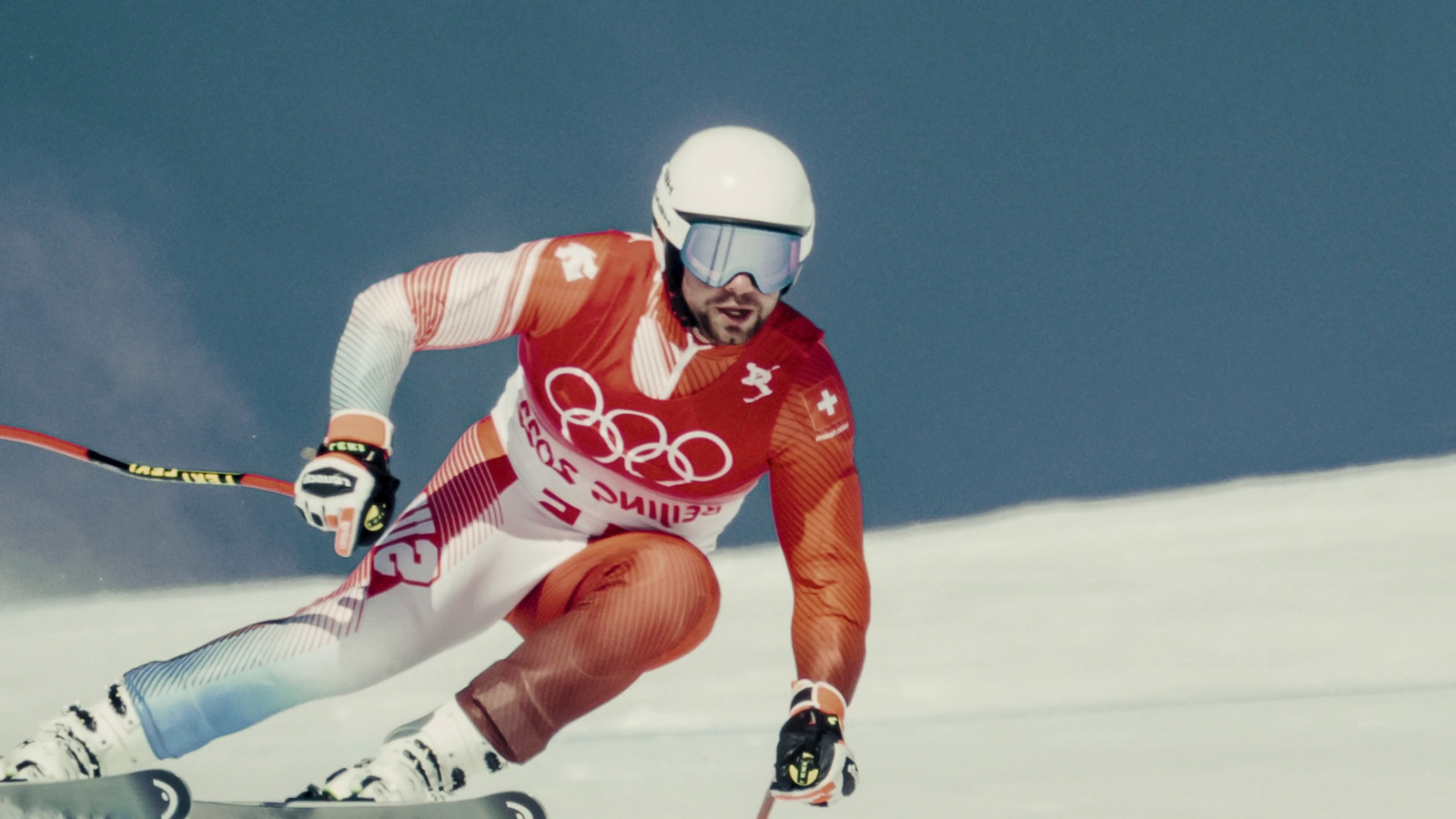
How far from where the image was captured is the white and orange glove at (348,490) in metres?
2.04

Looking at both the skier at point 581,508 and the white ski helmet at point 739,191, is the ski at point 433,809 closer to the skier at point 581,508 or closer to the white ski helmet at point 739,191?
the skier at point 581,508

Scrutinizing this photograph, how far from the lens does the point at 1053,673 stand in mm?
3529

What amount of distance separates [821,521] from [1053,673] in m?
1.49

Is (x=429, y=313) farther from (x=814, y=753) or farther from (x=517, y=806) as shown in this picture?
(x=814, y=753)

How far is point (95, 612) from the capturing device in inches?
181

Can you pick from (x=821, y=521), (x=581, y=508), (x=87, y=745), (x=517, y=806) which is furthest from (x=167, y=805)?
(x=821, y=521)

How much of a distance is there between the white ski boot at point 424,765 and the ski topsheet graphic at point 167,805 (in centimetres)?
4

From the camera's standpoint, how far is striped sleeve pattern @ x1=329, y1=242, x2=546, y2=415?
2.22 meters

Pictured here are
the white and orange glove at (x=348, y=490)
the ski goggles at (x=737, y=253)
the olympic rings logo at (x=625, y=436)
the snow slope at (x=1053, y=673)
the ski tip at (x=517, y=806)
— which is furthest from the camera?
the snow slope at (x=1053, y=673)

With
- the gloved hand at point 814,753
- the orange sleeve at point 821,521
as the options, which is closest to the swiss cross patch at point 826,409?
the orange sleeve at point 821,521

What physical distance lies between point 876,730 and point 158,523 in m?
2.67

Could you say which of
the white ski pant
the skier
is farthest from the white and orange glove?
the white ski pant

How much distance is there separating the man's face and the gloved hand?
0.57 meters

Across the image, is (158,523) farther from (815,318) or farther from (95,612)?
(815,318)
